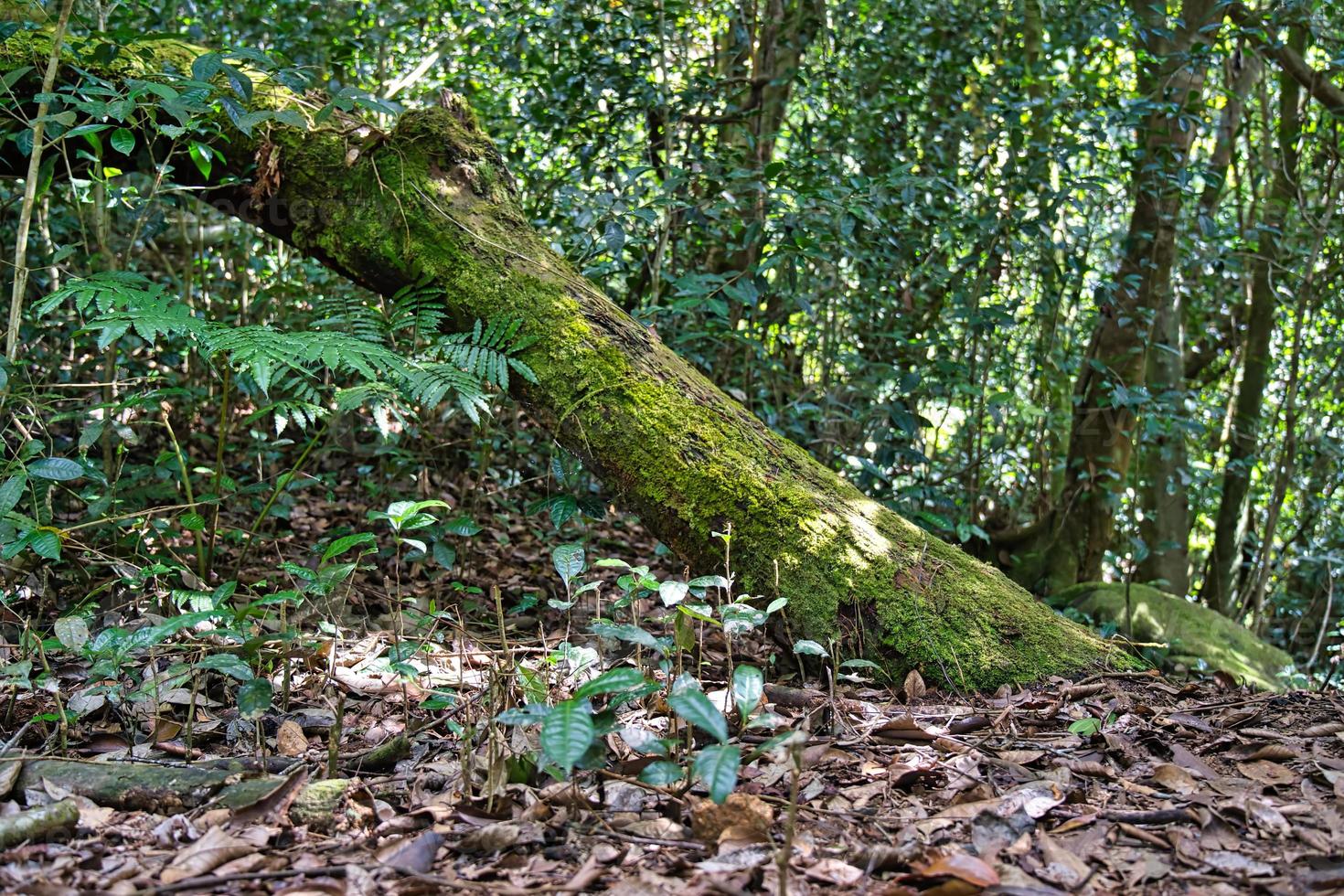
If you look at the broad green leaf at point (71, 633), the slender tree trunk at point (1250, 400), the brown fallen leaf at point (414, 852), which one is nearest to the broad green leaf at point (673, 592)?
the brown fallen leaf at point (414, 852)

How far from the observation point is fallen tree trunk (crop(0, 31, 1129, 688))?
9.75 feet

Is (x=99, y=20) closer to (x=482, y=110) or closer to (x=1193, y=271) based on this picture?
(x=482, y=110)

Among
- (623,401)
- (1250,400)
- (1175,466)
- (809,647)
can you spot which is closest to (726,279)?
(623,401)

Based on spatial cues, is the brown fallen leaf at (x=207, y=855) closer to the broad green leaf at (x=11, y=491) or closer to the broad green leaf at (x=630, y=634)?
the broad green leaf at (x=630, y=634)

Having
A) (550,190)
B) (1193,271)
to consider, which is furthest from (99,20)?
(1193,271)

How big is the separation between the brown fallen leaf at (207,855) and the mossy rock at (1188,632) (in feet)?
13.9

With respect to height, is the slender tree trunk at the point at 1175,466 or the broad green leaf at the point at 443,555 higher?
the slender tree trunk at the point at 1175,466

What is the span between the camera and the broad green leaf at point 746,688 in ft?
6.59

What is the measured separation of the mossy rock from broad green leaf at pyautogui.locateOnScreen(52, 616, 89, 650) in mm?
4501

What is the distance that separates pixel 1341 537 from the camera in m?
7.31

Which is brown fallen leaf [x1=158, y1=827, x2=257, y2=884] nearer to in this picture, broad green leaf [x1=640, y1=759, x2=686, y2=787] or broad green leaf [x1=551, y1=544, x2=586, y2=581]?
broad green leaf [x1=640, y1=759, x2=686, y2=787]

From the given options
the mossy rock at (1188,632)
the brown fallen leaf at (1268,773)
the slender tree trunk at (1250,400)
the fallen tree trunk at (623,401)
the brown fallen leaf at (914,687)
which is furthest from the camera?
the slender tree trunk at (1250,400)

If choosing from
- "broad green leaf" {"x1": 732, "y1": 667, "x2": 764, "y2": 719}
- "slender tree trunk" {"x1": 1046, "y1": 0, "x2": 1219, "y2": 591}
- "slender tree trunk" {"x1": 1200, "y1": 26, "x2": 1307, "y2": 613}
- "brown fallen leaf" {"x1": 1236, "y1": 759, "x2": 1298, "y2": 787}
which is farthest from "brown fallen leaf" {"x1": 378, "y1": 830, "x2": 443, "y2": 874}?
"slender tree trunk" {"x1": 1200, "y1": 26, "x2": 1307, "y2": 613}

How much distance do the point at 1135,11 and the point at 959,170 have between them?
1.44 metres
